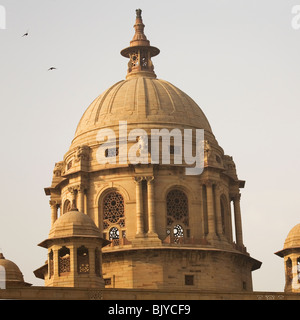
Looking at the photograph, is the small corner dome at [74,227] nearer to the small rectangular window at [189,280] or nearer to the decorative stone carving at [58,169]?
the small rectangular window at [189,280]

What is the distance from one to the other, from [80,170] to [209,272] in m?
11.7

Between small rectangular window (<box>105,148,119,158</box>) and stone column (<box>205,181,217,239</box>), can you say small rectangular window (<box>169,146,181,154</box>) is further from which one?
small rectangular window (<box>105,148,119,158</box>)

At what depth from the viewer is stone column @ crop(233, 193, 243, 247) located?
271 ft

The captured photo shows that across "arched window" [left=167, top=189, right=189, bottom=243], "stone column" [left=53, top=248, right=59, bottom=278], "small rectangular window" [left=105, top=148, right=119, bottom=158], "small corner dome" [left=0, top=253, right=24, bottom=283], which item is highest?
"small rectangular window" [left=105, top=148, right=119, bottom=158]

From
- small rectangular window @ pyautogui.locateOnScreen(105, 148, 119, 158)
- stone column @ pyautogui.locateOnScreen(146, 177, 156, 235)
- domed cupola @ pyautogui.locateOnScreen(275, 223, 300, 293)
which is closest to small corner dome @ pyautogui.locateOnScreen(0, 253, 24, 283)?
stone column @ pyautogui.locateOnScreen(146, 177, 156, 235)

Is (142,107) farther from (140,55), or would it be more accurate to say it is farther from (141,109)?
(140,55)

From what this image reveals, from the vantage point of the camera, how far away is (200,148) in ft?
267

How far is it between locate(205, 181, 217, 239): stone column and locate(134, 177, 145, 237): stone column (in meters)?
4.62

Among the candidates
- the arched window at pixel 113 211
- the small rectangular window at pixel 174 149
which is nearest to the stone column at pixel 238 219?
the small rectangular window at pixel 174 149

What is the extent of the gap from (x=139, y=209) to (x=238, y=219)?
29.6ft
